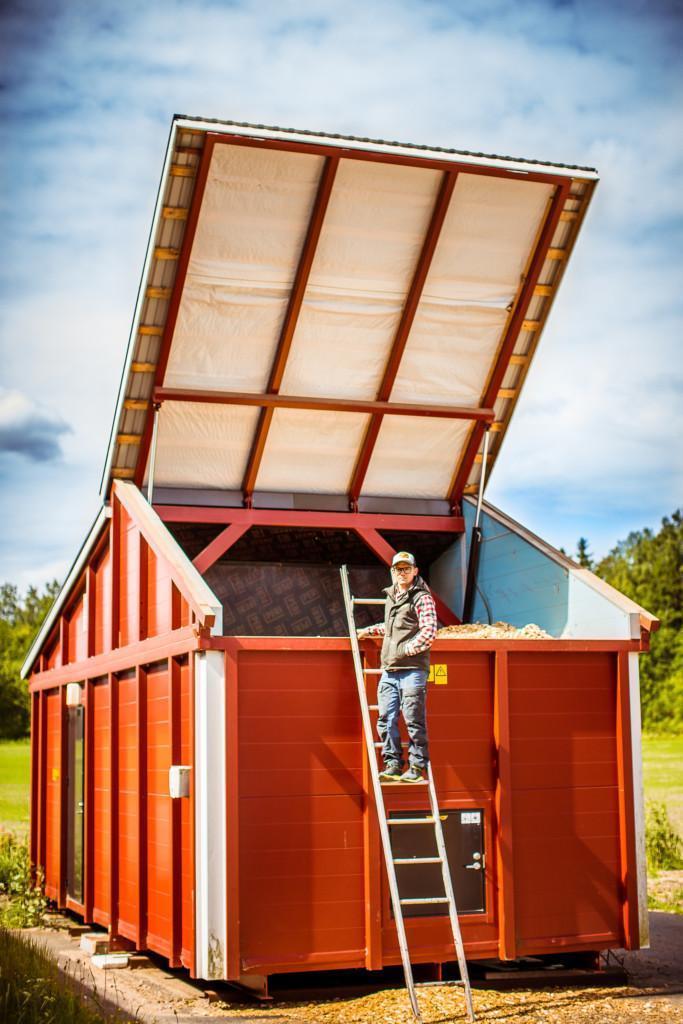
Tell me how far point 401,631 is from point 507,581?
3450mm

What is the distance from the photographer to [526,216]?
39.8 feet

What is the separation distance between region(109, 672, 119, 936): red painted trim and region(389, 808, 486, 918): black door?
354 centimetres

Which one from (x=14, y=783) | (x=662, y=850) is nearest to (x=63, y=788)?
(x=662, y=850)

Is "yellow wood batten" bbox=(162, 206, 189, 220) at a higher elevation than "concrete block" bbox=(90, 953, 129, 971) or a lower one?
higher

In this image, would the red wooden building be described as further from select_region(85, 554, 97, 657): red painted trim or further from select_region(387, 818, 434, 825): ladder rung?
select_region(387, 818, 434, 825): ladder rung

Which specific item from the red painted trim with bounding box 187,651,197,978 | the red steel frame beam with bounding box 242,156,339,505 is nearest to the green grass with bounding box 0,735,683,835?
the red steel frame beam with bounding box 242,156,339,505

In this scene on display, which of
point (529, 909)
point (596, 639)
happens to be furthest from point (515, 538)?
point (529, 909)

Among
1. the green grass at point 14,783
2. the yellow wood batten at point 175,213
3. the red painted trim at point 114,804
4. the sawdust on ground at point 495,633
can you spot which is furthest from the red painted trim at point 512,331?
the green grass at point 14,783

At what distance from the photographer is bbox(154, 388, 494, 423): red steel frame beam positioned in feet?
40.6

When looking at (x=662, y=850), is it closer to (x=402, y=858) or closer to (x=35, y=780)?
(x=35, y=780)

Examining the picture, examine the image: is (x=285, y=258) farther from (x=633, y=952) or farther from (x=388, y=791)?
(x=633, y=952)

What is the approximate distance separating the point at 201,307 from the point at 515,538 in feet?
12.8

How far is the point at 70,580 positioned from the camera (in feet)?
48.3

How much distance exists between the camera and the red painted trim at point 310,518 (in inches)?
517
